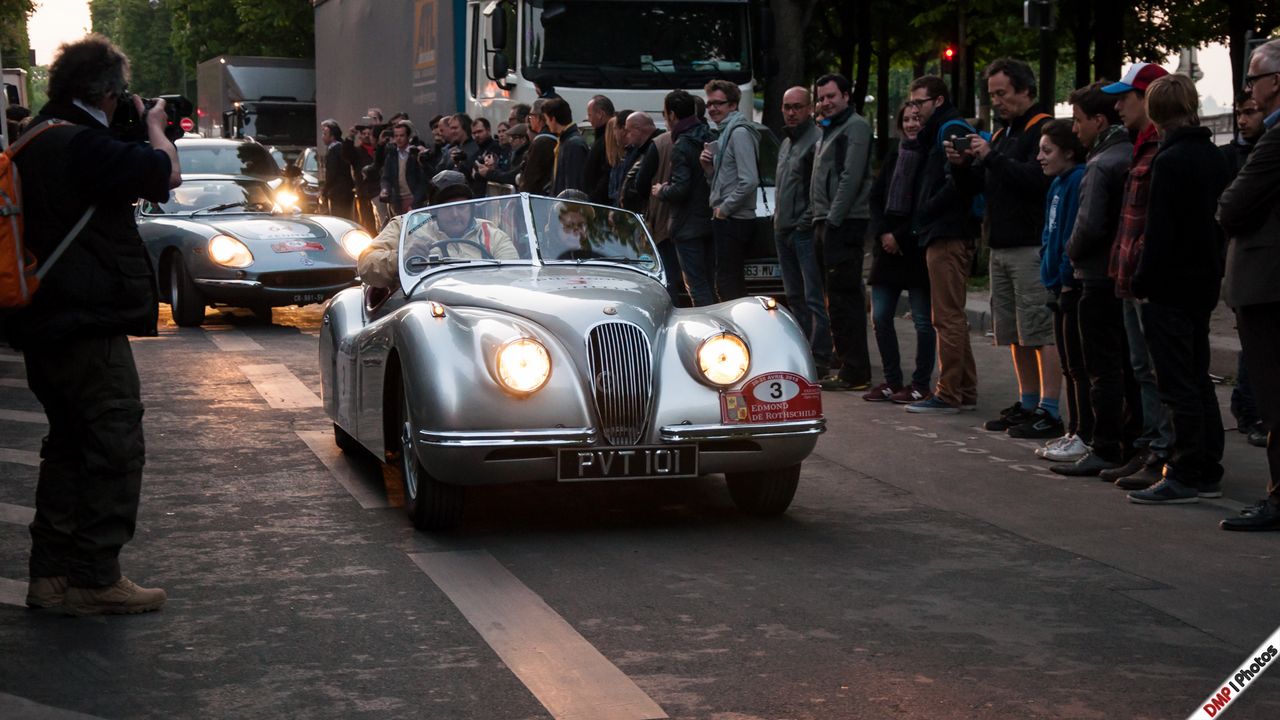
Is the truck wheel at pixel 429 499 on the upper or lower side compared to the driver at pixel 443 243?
lower

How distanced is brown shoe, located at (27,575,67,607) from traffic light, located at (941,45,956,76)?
120 feet

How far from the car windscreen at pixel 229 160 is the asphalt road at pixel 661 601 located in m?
12.6

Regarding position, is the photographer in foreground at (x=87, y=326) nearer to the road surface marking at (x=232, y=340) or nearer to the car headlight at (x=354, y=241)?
the road surface marking at (x=232, y=340)

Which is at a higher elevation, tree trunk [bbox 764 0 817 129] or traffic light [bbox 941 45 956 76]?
traffic light [bbox 941 45 956 76]

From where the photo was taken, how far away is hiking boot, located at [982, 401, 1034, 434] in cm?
985

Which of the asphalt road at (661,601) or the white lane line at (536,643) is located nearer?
the white lane line at (536,643)

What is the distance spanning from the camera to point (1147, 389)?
8492mm

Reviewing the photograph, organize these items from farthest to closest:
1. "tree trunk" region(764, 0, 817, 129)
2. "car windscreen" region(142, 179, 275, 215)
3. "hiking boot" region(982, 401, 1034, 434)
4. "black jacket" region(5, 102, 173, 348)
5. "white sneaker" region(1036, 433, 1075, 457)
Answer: "tree trunk" region(764, 0, 817, 129), "car windscreen" region(142, 179, 275, 215), "hiking boot" region(982, 401, 1034, 434), "white sneaker" region(1036, 433, 1075, 457), "black jacket" region(5, 102, 173, 348)

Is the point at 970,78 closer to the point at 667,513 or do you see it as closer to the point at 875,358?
the point at 875,358

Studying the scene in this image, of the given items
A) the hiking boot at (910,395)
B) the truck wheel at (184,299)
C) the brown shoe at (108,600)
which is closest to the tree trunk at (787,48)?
the truck wheel at (184,299)

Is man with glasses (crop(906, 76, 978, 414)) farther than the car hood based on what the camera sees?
Yes

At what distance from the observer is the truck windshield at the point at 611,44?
18.5 m

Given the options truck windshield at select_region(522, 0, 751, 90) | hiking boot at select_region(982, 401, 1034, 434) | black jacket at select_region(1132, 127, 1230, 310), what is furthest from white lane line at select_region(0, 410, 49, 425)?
truck windshield at select_region(522, 0, 751, 90)

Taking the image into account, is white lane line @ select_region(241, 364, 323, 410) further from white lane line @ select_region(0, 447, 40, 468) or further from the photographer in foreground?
the photographer in foreground
